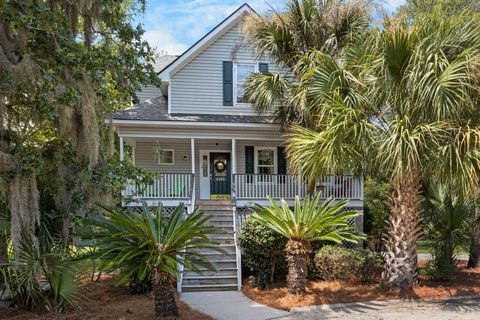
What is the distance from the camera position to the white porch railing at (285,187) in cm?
1371

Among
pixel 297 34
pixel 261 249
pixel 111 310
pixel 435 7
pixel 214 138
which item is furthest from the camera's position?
pixel 214 138

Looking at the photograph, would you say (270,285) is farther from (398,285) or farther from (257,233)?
(398,285)

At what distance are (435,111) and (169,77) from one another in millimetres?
10216

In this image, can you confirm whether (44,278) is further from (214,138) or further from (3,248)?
(214,138)

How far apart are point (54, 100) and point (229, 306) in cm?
506

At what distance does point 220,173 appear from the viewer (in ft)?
54.0

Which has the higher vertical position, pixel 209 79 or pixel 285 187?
pixel 209 79

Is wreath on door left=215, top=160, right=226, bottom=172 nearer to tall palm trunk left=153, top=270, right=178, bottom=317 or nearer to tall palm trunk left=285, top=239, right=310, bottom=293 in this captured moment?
tall palm trunk left=285, top=239, right=310, bottom=293

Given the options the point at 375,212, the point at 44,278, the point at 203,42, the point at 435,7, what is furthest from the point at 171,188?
the point at 435,7

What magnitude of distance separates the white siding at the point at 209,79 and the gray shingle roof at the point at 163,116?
1.40 feet

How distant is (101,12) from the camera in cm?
731

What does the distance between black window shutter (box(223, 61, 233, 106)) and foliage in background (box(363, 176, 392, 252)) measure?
6038mm

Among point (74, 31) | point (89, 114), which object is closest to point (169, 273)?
point (89, 114)

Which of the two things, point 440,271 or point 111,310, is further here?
point 440,271
